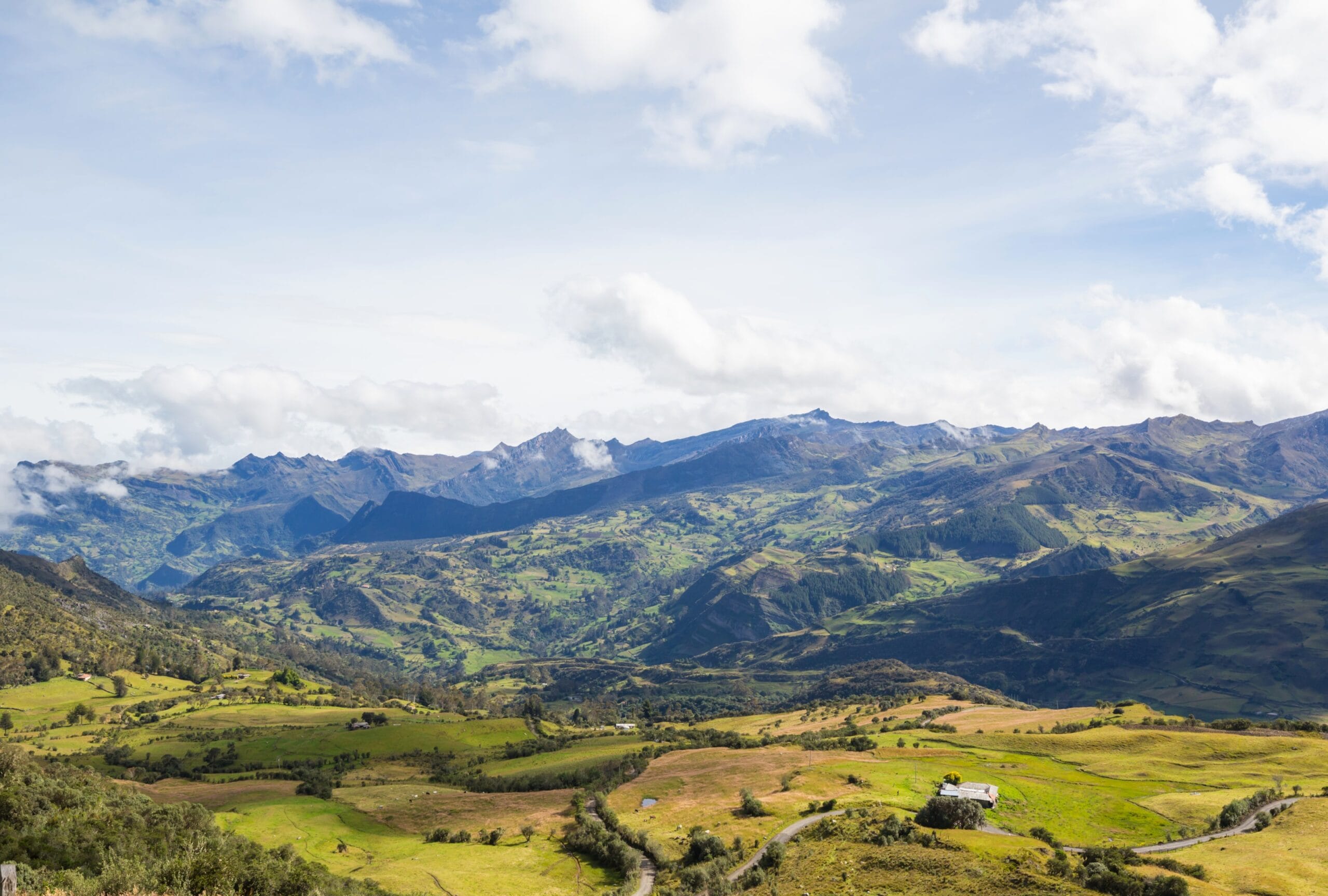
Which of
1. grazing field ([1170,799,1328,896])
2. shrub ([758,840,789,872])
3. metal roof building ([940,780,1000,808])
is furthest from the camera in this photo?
metal roof building ([940,780,1000,808])

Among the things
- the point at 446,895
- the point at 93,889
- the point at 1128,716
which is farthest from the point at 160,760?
the point at 1128,716

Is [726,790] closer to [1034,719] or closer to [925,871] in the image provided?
[925,871]

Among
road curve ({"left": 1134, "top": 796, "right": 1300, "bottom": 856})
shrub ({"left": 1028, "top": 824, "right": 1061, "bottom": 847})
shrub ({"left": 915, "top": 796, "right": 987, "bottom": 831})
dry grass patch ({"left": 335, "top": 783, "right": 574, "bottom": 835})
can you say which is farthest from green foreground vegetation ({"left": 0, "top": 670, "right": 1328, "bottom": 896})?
shrub ({"left": 915, "top": 796, "right": 987, "bottom": 831})

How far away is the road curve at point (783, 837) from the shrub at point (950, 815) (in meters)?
9.55

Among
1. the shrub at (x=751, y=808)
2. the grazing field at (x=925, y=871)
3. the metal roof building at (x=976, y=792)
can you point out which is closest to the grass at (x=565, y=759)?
the shrub at (x=751, y=808)

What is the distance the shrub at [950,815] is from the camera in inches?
3406

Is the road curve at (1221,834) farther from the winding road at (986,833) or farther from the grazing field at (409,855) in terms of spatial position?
the grazing field at (409,855)

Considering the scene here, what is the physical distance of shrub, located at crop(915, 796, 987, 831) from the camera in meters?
86.5

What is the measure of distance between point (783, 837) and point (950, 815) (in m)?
18.2

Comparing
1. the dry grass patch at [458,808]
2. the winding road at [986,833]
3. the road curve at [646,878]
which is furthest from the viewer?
the dry grass patch at [458,808]

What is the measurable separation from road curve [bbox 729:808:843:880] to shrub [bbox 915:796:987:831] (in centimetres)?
955

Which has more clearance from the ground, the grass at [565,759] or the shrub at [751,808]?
the shrub at [751,808]

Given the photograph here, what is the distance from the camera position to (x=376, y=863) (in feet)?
347

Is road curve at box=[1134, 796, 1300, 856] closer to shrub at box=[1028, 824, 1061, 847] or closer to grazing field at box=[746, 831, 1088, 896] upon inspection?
shrub at box=[1028, 824, 1061, 847]
